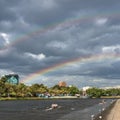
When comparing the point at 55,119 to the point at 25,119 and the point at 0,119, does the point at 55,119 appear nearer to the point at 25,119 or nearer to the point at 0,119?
the point at 25,119

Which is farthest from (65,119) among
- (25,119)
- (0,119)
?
(0,119)

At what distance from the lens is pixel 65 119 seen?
106062 millimetres

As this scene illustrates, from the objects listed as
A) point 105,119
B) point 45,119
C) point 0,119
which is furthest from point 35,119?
point 105,119

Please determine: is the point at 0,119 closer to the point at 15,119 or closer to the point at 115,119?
the point at 15,119

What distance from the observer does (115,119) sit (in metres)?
104

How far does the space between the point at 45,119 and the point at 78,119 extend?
9617 millimetres

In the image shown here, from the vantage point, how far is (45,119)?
106562 millimetres

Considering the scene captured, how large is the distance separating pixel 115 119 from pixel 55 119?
17.2 m

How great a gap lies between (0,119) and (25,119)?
24.1 ft

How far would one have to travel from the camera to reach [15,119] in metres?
106

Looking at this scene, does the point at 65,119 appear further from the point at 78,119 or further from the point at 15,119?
the point at 15,119

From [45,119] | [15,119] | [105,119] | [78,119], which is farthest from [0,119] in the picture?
[105,119]

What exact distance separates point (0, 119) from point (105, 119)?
30.1 meters

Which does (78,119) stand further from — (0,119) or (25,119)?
(0,119)
